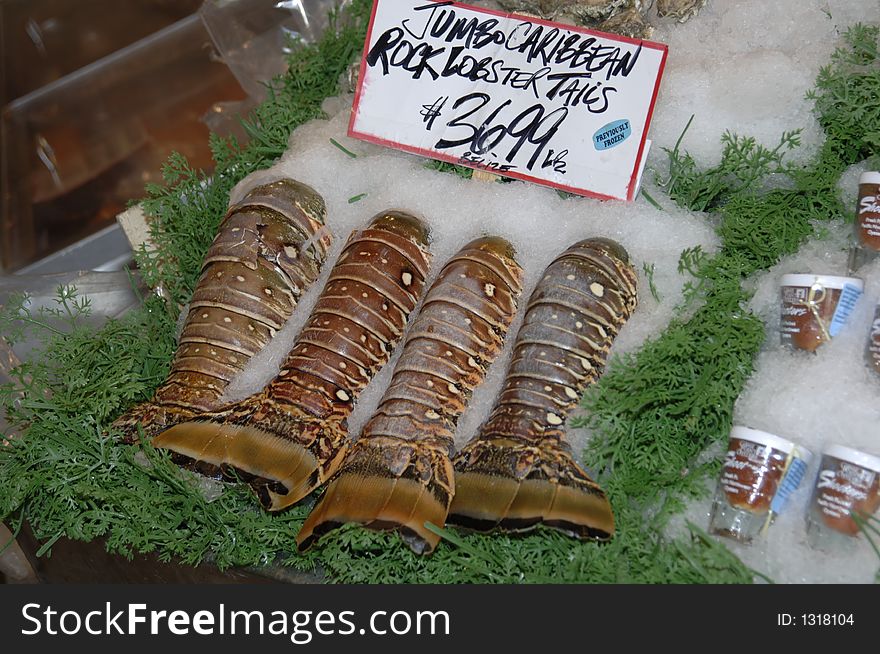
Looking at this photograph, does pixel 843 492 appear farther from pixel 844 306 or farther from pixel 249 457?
pixel 249 457

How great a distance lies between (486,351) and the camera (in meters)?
2.78

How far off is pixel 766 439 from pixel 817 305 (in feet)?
1.56

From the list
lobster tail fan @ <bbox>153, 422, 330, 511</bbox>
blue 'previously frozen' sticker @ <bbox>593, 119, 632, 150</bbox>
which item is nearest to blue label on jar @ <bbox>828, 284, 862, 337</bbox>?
blue 'previously frozen' sticker @ <bbox>593, 119, 632, 150</bbox>

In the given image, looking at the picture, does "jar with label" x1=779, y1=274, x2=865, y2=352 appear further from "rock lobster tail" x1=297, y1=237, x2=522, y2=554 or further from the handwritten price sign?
"rock lobster tail" x1=297, y1=237, x2=522, y2=554

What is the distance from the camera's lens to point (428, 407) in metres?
2.63

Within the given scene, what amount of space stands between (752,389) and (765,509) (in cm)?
41

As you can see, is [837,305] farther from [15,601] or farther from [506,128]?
[15,601]

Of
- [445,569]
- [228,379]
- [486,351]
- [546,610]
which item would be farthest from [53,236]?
[546,610]

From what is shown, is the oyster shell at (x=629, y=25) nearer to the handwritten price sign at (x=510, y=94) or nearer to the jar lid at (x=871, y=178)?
the handwritten price sign at (x=510, y=94)

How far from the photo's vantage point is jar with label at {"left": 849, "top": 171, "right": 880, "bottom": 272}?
237cm

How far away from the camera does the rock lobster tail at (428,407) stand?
231 centimetres

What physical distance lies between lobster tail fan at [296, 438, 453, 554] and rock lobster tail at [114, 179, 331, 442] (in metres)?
0.71

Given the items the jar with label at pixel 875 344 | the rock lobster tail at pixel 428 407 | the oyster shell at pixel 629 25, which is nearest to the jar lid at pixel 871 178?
the jar with label at pixel 875 344

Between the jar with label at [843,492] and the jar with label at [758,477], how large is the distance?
0.08 meters
